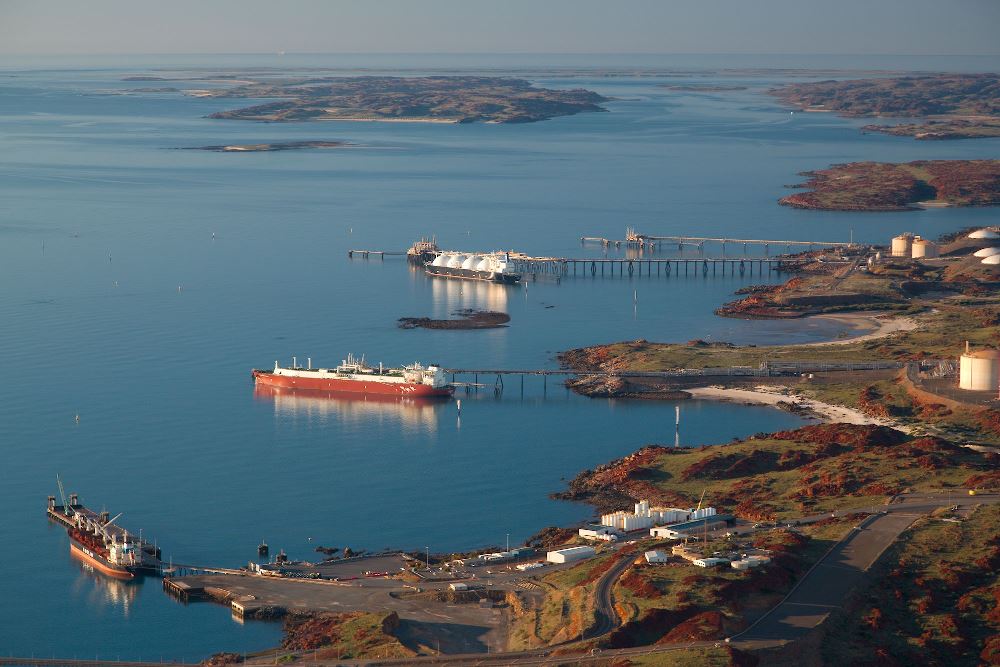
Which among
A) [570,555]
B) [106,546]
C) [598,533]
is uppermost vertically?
[570,555]

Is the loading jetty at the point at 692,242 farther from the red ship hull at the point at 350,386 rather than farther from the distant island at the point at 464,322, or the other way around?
the red ship hull at the point at 350,386

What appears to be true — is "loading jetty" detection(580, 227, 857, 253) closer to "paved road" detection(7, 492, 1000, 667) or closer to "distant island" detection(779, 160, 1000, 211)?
"distant island" detection(779, 160, 1000, 211)

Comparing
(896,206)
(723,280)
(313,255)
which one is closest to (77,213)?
(313,255)

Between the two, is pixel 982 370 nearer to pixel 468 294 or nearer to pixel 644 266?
pixel 468 294

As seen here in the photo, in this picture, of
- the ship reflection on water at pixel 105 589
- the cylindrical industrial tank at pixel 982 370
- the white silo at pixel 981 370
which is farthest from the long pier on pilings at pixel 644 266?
the ship reflection on water at pixel 105 589

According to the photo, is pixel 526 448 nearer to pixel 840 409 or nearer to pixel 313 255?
pixel 840 409

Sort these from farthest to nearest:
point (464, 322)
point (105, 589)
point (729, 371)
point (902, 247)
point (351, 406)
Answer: point (902, 247) → point (464, 322) → point (729, 371) → point (351, 406) → point (105, 589)

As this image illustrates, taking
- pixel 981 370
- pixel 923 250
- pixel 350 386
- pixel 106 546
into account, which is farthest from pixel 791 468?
pixel 923 250

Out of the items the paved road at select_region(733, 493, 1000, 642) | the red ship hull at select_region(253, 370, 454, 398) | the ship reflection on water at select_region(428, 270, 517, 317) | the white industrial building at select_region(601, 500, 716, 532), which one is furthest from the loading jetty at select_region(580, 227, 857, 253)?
the paved road at select_region(733, 493, 1000, 642)
